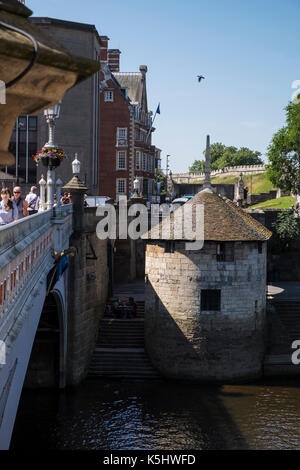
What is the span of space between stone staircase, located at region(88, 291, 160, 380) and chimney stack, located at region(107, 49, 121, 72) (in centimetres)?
3869

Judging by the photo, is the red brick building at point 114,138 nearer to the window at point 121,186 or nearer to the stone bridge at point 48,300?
the window at point 121,186

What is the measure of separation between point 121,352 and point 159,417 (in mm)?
6597

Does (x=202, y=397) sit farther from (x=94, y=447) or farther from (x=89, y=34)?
(x=89, y=34)

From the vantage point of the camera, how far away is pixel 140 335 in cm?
3183

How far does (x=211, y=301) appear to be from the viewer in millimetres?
28547

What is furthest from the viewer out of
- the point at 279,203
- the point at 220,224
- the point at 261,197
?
the point at 261,197

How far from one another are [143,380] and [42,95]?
25.7 m

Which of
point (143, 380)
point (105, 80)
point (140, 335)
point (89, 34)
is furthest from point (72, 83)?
point (105, 80)

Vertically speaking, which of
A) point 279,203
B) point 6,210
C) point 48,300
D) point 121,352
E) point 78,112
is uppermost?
point 78,112

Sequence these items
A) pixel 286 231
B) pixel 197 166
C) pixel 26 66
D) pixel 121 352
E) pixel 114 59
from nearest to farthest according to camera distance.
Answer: pixel 26 66 < pixel 121 352 < pixel 286 231 < pixel 114 59 < pixel 197 166

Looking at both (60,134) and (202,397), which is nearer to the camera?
(202,397)

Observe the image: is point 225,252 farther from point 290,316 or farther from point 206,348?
point 290,316

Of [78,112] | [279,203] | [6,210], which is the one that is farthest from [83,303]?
[279,203]

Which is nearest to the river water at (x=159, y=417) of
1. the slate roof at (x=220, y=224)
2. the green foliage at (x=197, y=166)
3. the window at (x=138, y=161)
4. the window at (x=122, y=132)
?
the slate roof at (x=220, y=224)
